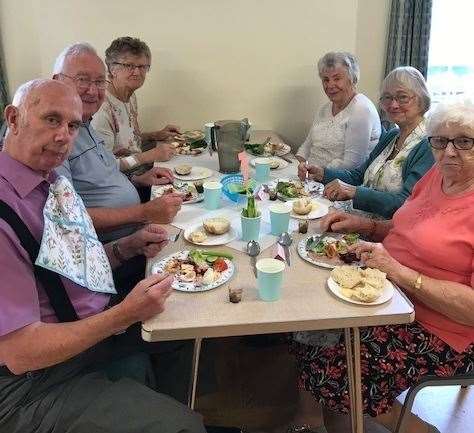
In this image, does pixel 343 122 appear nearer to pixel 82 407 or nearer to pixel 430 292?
pixel 430 292

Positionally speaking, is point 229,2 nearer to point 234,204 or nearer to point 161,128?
point 161,128

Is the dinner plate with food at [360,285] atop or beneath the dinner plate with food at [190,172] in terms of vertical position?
atop

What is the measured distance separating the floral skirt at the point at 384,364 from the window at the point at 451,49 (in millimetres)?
2254

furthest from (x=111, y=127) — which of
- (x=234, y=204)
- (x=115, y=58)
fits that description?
(x=234, y=204)

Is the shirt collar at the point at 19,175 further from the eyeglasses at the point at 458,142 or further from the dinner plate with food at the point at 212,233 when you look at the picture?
the eyeglasses at the point at 458,142

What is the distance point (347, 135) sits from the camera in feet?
7.95

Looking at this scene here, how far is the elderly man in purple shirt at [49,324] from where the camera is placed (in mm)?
1039

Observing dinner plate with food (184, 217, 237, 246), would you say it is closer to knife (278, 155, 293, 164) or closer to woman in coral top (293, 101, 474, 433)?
woman in coral top (293, 101, 474, 433)

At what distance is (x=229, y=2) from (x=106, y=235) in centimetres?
181

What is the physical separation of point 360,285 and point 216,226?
19.9 inches

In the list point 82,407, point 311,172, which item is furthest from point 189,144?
point 82,407

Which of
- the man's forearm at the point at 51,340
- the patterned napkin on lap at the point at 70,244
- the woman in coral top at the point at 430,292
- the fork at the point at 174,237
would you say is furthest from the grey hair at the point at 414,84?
the man's forearm at the point at 51,340

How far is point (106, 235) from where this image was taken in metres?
1.87

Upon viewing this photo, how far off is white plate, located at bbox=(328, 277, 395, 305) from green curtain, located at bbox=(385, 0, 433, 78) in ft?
8.03
